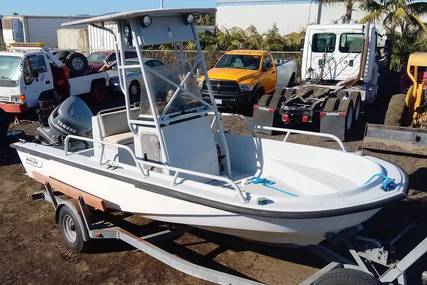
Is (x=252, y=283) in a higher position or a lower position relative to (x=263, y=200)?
lower

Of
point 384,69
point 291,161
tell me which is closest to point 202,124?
point 291,161

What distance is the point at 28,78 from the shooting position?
10.9m

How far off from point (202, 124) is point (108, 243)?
5.99ft

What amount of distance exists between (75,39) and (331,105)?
2316 cm

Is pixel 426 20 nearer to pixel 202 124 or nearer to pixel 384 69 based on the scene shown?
pixel 384 69

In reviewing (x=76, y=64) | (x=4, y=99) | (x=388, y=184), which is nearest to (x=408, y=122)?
(x=388, y=184)

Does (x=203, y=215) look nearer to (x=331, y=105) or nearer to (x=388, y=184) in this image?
(x=388, y=184)

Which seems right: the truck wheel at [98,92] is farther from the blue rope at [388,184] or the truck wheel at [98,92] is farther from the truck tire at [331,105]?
the blue rope at [388,184]

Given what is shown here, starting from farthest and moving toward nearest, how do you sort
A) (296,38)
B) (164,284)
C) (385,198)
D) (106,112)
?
(296,38) < (106,112) < (164,284) < (385,198)

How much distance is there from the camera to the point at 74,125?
19.5ft

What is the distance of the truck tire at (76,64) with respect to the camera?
13.1 m

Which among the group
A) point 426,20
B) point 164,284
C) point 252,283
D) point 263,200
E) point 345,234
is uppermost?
point 426,20

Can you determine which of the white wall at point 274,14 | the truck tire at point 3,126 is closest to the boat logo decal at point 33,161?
the truck tire at point 3,126

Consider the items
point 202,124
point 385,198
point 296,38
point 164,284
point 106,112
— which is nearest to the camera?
point 385,198
